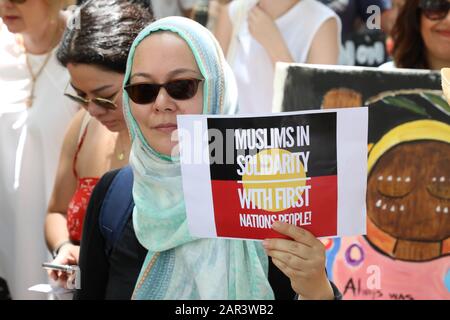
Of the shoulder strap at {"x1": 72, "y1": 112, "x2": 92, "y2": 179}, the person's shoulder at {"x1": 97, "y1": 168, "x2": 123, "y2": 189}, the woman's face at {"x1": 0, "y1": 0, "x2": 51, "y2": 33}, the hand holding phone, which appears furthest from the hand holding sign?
the woman's face at {"x1": 0, "y1": 0, "x2": 51, "y2": 33}

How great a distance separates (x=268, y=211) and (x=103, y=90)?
3.13 feet

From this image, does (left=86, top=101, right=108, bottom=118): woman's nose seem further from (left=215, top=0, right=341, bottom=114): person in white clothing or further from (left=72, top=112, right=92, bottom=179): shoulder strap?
(left=215, top=0, right=341, bottom=114): person in white clothing

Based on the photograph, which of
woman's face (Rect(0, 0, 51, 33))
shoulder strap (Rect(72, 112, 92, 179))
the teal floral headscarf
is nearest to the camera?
the teal floral headscarf

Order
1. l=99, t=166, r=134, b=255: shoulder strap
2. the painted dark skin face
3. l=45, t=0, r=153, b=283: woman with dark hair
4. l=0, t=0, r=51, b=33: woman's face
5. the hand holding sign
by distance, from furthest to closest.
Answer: l=0, t=0, r=51, b=33: woman's face < the painted dark skin face < l=45, t=0, r=153, b=283: woman with dark hair < l=99, t=166, r=134, b=255: shoulder strap < the hand holding sign

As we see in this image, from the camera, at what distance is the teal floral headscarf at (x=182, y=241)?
7.22ft

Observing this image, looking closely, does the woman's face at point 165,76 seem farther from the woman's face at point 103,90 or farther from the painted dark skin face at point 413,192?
the painted dark skin face at point 413,192

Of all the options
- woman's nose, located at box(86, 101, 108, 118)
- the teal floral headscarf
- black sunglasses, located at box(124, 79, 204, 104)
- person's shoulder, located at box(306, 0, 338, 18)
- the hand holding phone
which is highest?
person's shoulder, located at box(306, 0, 338, 18)

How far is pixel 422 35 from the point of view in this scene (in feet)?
10.9

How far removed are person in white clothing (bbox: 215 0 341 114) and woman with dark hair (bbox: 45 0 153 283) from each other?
0.77m

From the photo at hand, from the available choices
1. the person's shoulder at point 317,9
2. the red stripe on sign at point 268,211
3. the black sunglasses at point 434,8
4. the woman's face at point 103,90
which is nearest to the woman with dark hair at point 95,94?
the woman's face at point 103,90

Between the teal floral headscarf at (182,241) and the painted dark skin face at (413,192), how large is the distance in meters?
1.04

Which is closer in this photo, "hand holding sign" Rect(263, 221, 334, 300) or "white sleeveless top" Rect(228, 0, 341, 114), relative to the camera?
"hand holding sign" Rect(263, 221, 334, 300)

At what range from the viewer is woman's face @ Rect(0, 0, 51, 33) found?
3.29 metres

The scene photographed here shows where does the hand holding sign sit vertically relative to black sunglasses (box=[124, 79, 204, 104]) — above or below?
below
